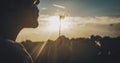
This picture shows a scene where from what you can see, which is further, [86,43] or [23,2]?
[86,43]

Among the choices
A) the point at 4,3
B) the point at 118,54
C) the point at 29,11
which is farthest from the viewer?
the point at 118,54

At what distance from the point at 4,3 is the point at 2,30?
0.39m

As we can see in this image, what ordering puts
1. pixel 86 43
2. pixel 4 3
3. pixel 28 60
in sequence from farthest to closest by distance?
pixel 86 43 < pixel 4 3 < pixel 28 60

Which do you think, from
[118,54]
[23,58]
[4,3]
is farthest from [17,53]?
[118,54]

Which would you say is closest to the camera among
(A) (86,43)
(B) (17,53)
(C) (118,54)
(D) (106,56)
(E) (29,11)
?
(B) (17,53)

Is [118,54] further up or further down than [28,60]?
further down

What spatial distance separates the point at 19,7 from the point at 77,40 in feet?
370

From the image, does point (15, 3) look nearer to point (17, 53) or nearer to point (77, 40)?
point (17, 53)

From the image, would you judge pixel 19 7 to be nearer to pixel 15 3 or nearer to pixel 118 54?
pixel 15 3

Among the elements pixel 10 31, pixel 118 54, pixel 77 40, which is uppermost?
pixel 10 31

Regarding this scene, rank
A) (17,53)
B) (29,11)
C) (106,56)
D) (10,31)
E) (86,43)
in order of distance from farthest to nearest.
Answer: (86,43) < (106,56) < (29,11) < (10,31) < (17,53)

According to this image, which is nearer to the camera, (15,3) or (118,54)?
(15,3)

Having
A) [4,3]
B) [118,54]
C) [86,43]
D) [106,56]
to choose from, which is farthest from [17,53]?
[86,43]

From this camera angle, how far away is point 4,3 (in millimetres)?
4613
